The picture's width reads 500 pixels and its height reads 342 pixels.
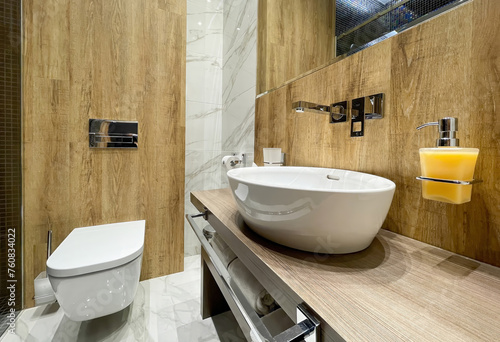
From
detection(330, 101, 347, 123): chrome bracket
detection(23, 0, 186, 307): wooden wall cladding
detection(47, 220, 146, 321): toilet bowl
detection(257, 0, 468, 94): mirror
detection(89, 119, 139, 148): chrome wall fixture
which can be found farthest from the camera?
detection(89, 119, 139, 148): chrome wall fixture

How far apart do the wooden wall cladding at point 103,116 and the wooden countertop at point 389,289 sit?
1.22 m

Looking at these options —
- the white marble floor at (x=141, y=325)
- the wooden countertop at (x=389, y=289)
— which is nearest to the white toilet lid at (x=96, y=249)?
the white marble floor at (x=141, y=325)

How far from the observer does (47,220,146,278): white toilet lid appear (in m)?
0.92

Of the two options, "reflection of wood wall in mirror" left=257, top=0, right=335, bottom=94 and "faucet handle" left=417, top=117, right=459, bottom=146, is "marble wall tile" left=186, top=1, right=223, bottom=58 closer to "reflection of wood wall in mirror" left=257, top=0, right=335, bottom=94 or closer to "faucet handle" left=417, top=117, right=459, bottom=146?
"reflection of wood wall in mirror" left=257, top=0, right=335, bottom=94

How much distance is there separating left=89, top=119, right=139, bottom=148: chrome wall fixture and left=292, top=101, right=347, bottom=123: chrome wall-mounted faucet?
1173 mm

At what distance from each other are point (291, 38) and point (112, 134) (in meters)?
1.21

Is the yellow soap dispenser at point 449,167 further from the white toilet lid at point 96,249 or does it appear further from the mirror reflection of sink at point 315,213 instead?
the white toilet lid at point 96,249

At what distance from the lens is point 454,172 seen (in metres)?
0.43

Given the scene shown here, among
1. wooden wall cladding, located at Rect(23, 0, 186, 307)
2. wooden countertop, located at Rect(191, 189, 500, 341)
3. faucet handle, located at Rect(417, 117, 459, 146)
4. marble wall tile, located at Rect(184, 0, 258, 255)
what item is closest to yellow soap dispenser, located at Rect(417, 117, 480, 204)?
faucet handle, located at Rect(417, 117, 459, 146)

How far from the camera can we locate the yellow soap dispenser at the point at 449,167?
424 mm

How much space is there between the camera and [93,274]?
0.94 metres

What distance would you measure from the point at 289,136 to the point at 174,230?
111 cm

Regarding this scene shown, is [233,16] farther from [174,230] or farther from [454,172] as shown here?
[454,172]

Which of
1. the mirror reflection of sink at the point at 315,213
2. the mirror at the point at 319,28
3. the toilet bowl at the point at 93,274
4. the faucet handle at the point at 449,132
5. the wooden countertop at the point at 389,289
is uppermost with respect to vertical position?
the mirror at the point at 319,28
